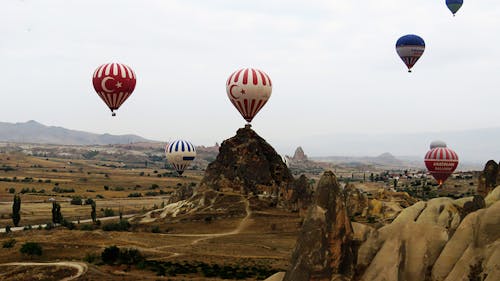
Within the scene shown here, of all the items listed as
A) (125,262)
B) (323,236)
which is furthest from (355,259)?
(125,262)

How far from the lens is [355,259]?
28.8m

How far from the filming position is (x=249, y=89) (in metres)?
81.7

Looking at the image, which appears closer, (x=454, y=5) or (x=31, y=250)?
(x=31, y=250)

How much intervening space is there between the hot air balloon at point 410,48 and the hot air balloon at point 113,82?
148 ft

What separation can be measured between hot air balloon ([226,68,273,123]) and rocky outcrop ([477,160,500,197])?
3333 centimetres

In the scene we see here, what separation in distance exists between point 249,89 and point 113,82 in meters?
20.1

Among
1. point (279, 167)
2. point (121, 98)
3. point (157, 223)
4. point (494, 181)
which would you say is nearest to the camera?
point (494, 181)

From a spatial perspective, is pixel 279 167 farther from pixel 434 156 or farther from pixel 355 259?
pixel 355 259

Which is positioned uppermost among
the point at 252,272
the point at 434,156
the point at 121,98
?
the point at 121,98

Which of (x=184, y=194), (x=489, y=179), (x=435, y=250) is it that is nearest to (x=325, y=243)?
(x=435, y=250)

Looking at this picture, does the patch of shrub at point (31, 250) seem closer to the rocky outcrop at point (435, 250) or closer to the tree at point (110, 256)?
the tree at point (110, 256)

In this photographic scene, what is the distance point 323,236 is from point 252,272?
22450 millimetres

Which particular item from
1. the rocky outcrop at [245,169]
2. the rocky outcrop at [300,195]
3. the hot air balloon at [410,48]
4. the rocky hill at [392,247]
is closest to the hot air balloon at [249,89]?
the rocky outcrop at [245,169]

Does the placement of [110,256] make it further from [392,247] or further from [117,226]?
[392,247]
